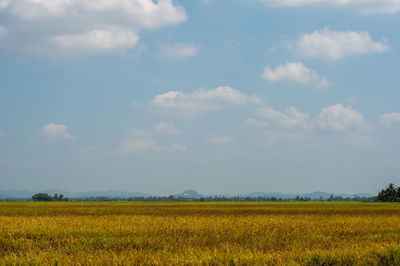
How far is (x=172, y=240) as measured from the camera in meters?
15.7

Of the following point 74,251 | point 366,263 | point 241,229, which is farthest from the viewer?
point 241,229

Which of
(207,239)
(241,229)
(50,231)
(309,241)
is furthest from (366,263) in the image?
(50,231)

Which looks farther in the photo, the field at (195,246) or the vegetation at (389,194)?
the vegetation at (389,194)

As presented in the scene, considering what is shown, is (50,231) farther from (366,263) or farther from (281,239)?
(366,263)

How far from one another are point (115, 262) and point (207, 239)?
6.31 meters

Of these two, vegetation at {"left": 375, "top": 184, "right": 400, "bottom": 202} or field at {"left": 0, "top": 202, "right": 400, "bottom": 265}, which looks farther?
vegetation at {"left": 375, "top": 184, "right": 400, "bottom": 202}

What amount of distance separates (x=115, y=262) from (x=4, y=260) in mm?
3148

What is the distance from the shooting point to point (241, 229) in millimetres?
19344

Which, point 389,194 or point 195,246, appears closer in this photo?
point 195,246

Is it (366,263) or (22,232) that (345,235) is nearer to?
(366,263)

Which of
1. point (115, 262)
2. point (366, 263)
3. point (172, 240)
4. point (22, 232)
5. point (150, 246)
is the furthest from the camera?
point (22, 232)

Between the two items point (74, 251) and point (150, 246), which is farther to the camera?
point (150, 246)

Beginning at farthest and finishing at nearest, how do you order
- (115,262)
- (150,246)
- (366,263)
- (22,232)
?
(22,232), (150,246), (366,263), (115,262)

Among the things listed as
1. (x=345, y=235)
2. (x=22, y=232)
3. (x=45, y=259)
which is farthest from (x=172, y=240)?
(x=345, y=235)
